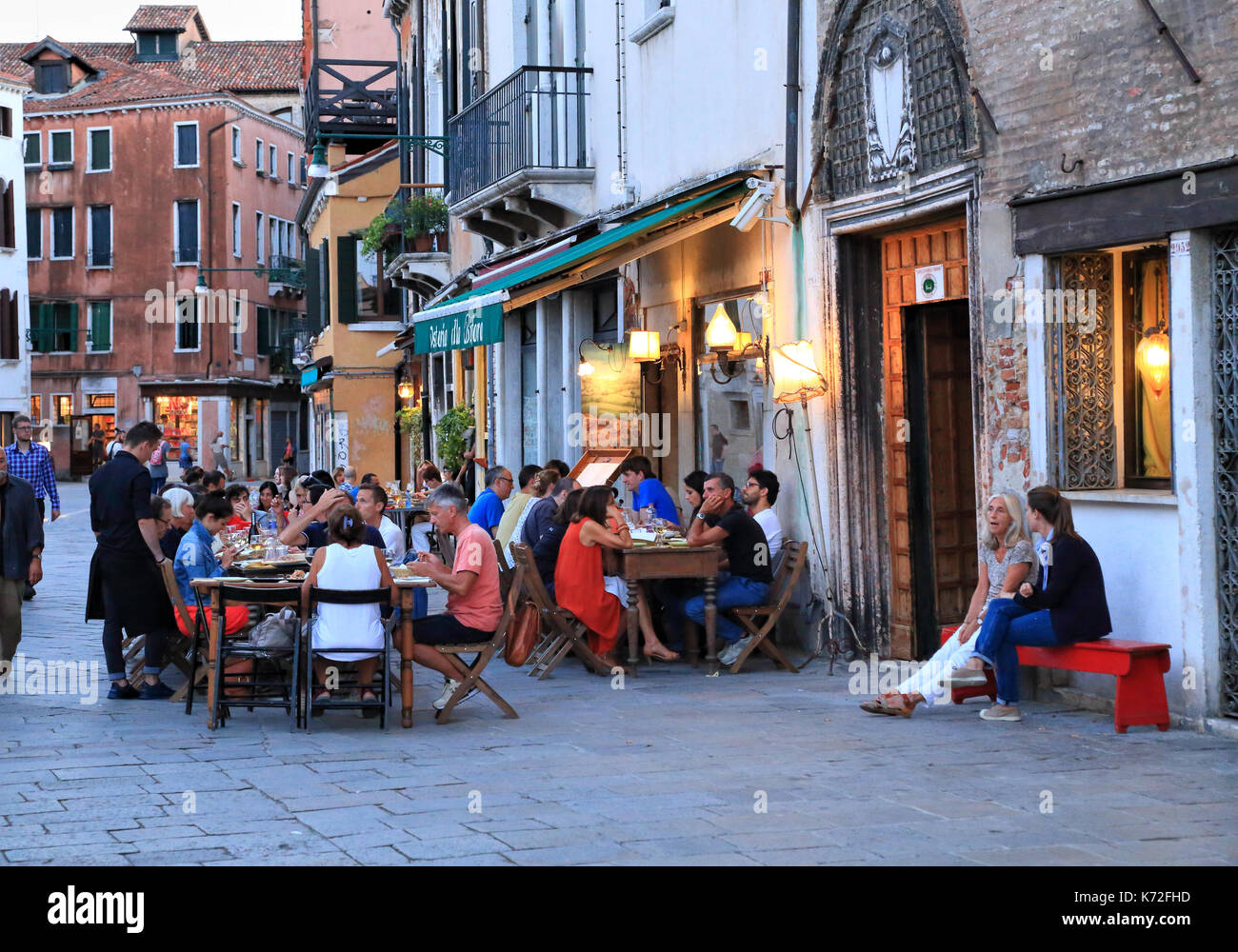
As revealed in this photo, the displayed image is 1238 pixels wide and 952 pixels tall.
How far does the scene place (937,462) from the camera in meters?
11.3

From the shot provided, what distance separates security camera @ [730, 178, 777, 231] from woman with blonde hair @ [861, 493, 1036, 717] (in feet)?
11.0

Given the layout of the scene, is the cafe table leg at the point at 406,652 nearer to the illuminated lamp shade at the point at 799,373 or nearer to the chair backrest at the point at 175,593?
the chair backrest at the point at 175,593

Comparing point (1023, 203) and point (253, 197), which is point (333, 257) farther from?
point (1023, 203)

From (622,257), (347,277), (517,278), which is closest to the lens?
(622,257)

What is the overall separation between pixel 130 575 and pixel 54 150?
1866 inches

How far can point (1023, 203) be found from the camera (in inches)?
363

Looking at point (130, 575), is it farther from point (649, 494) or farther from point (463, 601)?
point (649, 494)

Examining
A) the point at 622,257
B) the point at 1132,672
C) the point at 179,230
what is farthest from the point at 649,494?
the point at 179,230

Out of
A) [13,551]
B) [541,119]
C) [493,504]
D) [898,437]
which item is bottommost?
[13,551]

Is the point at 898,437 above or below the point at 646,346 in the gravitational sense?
below

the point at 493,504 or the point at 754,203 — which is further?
the point at 493,504

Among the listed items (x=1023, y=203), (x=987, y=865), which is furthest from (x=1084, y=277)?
(x=987, y=865)

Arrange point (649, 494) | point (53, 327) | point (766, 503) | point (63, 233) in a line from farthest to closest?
point (63, 233) < point (53, 327) < point (649, 494) < point (766, 503)

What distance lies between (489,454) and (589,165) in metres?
5.52
